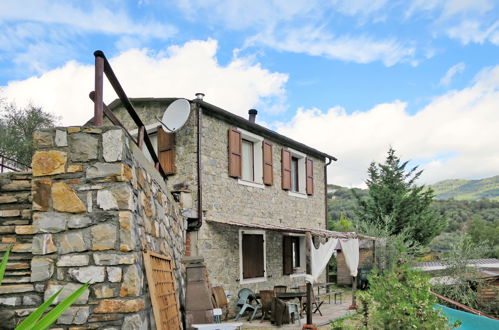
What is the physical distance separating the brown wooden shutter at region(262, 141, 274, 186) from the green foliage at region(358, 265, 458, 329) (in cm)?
606

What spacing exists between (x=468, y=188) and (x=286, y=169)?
80.9 meters

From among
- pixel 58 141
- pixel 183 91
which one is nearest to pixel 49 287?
pixel 58 141

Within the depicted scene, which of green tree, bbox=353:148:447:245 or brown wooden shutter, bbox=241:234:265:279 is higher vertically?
green tree, bbox=353:148:447:245

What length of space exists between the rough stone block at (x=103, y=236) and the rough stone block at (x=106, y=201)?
0.40 ft

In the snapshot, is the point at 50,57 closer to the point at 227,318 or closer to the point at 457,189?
the point at 227,318

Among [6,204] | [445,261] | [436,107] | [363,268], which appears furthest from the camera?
[436,107]

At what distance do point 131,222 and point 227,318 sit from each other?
713cm

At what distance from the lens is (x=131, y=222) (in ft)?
9.89

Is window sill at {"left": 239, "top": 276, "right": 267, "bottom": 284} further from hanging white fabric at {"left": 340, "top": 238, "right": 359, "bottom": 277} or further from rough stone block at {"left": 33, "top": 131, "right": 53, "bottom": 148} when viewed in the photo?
rough stone block at {"left": 33, "top": 131, "right": 53, "bottom": 148}

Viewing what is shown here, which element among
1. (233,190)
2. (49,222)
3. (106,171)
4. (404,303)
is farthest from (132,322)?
(233,190)

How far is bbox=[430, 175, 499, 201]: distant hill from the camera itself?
238 feet

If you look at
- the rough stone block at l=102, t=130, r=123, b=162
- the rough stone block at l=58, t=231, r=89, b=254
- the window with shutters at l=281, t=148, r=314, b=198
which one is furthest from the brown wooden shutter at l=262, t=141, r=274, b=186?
the rough stone block at l=58, t=231, r=89, b=254

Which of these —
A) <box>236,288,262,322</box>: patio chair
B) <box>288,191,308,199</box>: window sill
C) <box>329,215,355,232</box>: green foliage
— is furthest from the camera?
<box>329,215,355,232</box>: green foliage

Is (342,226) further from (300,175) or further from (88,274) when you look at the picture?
(88,274)
